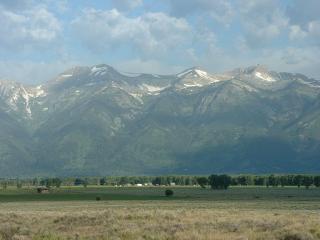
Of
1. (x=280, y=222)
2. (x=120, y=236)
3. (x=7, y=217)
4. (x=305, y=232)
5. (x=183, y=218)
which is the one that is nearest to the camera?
(x=305, y=232)

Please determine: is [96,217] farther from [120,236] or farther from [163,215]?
[120,236]

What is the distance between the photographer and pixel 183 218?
4678cm

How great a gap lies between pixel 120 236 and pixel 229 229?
6.85 metres

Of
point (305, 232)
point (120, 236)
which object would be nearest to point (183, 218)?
point (120, 236)

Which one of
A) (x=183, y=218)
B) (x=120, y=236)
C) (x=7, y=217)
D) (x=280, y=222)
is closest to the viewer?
(x=120, y=236)

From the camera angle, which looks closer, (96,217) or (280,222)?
(280,222)

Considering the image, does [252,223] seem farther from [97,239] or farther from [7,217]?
[7,217]

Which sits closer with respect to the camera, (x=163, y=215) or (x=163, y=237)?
(x=163, y=237)

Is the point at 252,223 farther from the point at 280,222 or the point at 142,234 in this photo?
the point at 142,234

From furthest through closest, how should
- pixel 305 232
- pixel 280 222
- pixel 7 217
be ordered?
pixel 7 217, pixel 280 222, pixel 305 232

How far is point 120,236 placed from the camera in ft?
124

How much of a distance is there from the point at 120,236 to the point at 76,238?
2.71m

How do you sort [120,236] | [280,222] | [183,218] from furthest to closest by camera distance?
[183,218], [280,222], [120,236]

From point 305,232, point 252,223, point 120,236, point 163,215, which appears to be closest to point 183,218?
point 163,215
